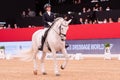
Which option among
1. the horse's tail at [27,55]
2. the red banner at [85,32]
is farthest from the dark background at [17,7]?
the horse's tail at [27,55]

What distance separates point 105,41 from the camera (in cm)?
2431

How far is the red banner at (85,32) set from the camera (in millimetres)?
24219

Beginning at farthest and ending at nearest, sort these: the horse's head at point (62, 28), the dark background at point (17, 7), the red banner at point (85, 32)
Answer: the dark background at point (17, 7)
the red banner at point (85, 32)
the horse's head at point (62, 28)

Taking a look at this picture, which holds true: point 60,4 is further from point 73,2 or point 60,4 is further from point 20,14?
point 20,14

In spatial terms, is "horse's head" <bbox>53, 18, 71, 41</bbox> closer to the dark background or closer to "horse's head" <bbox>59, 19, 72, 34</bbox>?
"horse's head" <bbox>59, 19, 72, 34</bbox>

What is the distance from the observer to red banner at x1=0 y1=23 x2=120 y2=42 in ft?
79.5

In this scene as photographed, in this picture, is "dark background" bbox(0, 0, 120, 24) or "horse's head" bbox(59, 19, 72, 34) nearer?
"horse's head" bbox(59, 19, 72, 34)

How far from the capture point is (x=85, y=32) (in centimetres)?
2561

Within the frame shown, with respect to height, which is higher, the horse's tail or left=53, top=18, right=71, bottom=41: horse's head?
left=53, top=18, right=71, bottom=41: horse's head

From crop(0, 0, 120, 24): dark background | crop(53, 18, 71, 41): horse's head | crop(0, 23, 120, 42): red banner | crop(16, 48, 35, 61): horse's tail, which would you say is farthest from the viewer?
crop(0, 0, 120, 24): dark background

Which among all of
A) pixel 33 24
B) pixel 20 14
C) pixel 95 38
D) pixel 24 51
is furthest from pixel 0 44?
pixel 24 51

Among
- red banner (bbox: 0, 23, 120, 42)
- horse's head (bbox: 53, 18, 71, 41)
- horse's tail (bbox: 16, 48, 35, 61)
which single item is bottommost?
red banner (bbox: 0, 23, 120, 42)

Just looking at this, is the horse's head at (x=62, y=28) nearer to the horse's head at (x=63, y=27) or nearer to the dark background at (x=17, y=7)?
the horse's head at (x=63, y=27)

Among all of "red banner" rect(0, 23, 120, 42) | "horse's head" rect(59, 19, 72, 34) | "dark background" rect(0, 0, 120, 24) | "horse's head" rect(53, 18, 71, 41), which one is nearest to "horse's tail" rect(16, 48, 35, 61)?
"horse's head" rect(53, 18, 71, 41)
